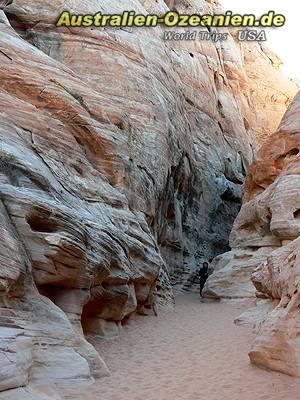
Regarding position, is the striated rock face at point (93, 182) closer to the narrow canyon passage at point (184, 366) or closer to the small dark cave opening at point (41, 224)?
the small dark cave opening at point (41, 224)

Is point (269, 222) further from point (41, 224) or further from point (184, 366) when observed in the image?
point (41, 224)

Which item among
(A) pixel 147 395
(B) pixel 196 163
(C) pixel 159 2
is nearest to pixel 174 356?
(A) pixel 147 395

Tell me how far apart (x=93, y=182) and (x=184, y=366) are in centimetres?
740

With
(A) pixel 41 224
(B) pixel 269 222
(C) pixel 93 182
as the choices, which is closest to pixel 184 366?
(A) pixel 41 224

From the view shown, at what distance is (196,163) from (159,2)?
12.5 metres

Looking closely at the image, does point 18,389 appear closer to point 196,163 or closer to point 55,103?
point 55,103

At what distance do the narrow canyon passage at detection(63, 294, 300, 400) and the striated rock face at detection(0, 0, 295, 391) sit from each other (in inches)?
30.8

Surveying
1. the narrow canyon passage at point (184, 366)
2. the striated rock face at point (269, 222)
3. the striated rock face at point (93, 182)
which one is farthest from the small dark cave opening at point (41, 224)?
the striated rock face at point (269, 222)

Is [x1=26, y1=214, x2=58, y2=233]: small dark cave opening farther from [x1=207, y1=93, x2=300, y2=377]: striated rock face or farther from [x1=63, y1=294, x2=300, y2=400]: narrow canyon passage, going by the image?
[x1=207, y1=93, x2=300, y2=377]: striated rock face

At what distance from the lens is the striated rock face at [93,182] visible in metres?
9.12

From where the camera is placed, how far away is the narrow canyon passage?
7.79m

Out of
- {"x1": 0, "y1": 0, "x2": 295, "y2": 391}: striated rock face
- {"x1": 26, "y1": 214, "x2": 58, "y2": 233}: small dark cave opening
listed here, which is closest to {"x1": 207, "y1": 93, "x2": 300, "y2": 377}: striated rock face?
{"x1": 0, "y1": 0, "x2": 295, "y2": 391}: striated rock face

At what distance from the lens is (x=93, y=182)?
607 inches

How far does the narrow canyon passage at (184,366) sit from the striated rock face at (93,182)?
2.57ft
